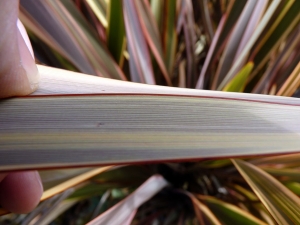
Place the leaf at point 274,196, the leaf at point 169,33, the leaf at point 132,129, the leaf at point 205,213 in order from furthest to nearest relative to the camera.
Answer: the leaf at point 169,33, the leaf at point 205,213, the leaf at point 274,196, the leaf at point 132,129

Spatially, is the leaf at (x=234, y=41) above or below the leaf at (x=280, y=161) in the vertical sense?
above

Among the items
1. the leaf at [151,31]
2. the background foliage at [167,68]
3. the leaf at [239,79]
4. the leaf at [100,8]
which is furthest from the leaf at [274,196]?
the leaf at [100,8]

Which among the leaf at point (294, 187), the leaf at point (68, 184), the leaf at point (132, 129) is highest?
the leaf at point (132, 129)

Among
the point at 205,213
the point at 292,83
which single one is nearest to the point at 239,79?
the point at 292,83

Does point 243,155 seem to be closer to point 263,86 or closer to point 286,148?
point 286,148

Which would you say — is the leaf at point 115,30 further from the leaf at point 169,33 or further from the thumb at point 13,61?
the thumb at point 13,61

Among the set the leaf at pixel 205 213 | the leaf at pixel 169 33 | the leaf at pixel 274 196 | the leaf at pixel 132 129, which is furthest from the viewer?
the leaf at pixel 169 33

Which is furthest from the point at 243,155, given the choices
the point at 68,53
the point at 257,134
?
the point at 68,53
